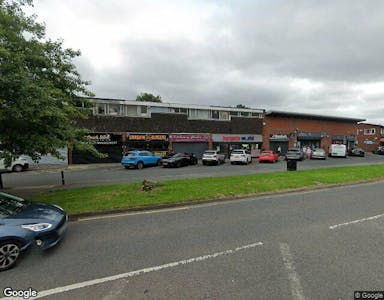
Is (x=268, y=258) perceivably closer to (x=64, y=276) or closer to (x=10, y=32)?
(x=64, y=276)

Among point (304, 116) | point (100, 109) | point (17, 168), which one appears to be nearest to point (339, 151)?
point (304, 116)

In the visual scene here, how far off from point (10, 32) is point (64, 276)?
7.03 m

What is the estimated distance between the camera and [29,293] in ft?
10.5

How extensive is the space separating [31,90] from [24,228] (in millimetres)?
3740

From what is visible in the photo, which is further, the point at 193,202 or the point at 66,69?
the point at 66,69

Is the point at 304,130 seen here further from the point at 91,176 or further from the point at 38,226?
the point at 38,226

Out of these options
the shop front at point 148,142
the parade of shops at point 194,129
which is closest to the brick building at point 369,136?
the parade of shops at point 194,129

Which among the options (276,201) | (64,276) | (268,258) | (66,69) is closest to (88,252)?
(64,276)

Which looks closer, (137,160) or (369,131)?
(137,160)

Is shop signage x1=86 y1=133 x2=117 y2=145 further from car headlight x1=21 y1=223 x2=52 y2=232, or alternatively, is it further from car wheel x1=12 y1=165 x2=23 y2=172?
car headlight x1=21 y1=223 x2=52 y2=232

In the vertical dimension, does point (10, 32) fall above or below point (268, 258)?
above

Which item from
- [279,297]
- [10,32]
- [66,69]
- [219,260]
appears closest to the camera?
[279,297]

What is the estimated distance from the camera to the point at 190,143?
32.8 meters

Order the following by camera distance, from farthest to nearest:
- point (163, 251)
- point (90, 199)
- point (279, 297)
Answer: point (90, 199) → point (163, 251) → point (279, 297)
